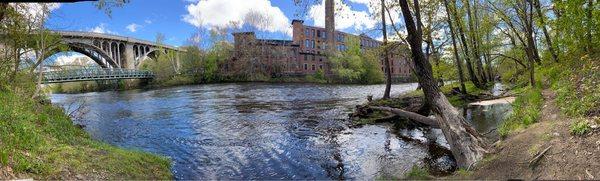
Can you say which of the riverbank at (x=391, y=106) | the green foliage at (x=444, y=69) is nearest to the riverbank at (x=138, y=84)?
the green foliage at (x=444, y=69)

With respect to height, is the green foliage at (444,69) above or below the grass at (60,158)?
above

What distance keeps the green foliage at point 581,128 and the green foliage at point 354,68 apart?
7429 centimetres

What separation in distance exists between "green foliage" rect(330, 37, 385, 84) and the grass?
7262 centimetres

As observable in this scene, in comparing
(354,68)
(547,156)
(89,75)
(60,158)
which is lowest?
(60,158)

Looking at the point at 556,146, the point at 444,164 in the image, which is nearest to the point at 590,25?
the point at 444,164

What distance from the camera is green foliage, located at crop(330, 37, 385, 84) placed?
8376cm

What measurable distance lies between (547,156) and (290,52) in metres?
87.1

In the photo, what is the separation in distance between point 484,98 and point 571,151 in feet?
63.6

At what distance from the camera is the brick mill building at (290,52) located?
84.5 metres

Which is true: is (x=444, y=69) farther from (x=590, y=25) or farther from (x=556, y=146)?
(x=556, y=146)

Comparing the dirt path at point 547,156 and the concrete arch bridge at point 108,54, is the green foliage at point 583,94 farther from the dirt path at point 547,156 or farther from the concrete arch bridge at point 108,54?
the concrete arch bridge at point 108,54

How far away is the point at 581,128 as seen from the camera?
7.41m

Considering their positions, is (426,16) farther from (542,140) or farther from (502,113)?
(542,140)

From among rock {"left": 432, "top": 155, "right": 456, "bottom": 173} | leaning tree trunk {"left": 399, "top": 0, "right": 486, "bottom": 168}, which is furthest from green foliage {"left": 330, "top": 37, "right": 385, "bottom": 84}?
rock {"left": 432, "top": 155, "right": 456, "bottom": 173}
